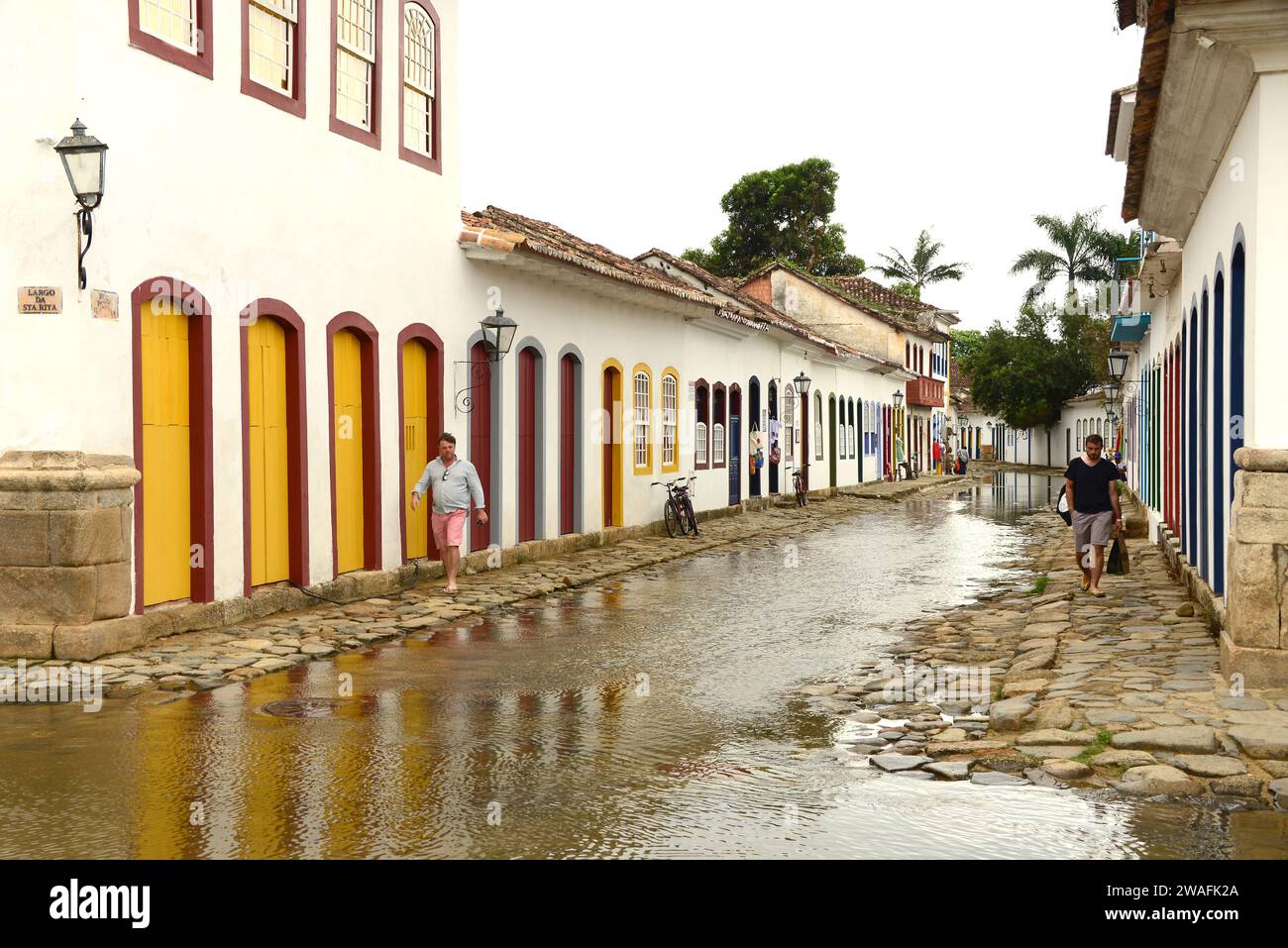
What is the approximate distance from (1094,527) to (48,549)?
8970 mm

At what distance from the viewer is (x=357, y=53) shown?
1247 cm

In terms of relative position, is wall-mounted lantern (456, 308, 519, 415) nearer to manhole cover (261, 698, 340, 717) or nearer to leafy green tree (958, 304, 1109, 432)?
manhole cover (261, 698, 340, 717)

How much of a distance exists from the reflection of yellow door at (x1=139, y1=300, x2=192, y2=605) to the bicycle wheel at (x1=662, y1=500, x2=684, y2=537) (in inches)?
443

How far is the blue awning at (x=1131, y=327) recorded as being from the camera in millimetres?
21516

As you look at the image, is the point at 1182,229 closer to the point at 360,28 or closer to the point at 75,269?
the point at 360,28

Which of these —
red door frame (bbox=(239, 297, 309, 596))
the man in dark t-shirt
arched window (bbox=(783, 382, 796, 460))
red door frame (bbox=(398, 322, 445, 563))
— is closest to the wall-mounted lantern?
red door frame (bbox=(398, 322, 445, 563))

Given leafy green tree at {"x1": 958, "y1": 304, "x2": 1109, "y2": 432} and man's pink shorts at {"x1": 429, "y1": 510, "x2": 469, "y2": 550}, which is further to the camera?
leafy green tree at {"x1": 958, "y1": 304, "x2": 1109, "y2": 432}

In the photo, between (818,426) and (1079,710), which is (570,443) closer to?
(1079,710)

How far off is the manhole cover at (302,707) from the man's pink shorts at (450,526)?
5.11m

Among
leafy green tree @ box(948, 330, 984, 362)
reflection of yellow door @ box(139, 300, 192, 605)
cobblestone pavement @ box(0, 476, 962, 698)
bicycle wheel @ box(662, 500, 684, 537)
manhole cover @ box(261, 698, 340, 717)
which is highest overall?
leafy green tree @ box(948, 330, 984, 362)

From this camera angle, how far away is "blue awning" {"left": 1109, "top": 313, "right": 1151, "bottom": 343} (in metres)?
21.5

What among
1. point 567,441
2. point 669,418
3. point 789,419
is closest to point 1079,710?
point 567,441

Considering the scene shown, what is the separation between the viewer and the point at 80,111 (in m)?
8.84
